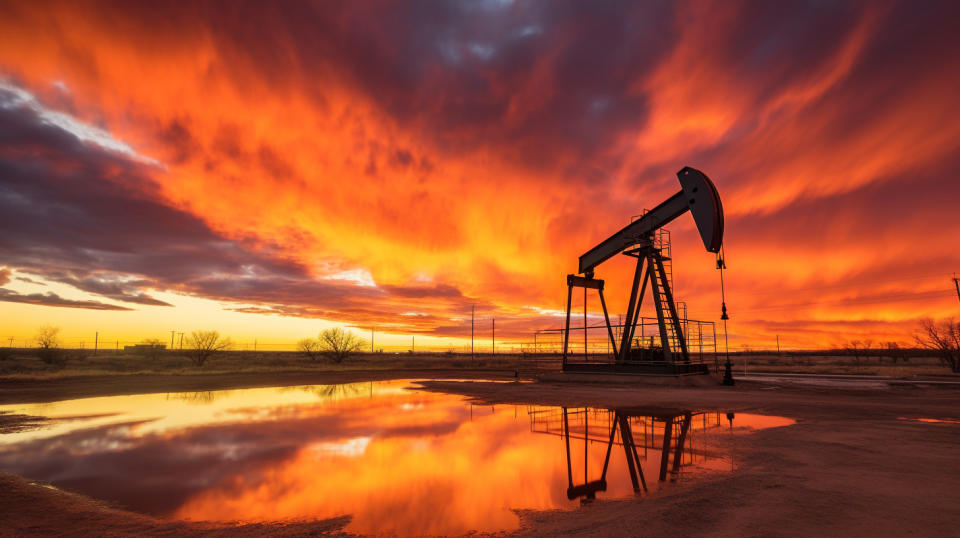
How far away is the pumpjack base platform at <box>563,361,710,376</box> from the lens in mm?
17500

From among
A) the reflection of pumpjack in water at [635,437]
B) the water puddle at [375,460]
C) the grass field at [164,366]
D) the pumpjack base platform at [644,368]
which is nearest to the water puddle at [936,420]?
the water puddle at [375,460]

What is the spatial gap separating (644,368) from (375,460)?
586 inches

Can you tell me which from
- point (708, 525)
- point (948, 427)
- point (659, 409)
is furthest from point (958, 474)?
point (659, 409)

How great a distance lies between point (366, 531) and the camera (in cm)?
375

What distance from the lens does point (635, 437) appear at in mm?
7637

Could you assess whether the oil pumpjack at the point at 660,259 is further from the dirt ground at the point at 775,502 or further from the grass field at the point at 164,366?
the grass field at the point at 164,366

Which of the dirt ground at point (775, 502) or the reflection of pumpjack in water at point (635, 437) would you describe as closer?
the dirt ground at point (775, 502)

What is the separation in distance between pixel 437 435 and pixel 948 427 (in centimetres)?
977

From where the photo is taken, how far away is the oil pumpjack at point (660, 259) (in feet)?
54.2

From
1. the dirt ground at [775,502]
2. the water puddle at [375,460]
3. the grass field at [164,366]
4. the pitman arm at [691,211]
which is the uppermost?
the pitman arm at [691,211]

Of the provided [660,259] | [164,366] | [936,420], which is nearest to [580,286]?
→ [660,259]

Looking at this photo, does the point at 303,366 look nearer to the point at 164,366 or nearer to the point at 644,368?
the point at 164,366

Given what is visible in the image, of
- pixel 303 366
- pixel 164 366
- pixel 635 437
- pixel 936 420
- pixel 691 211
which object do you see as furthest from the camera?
pixel 303 366

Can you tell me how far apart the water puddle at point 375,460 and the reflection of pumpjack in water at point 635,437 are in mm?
35
